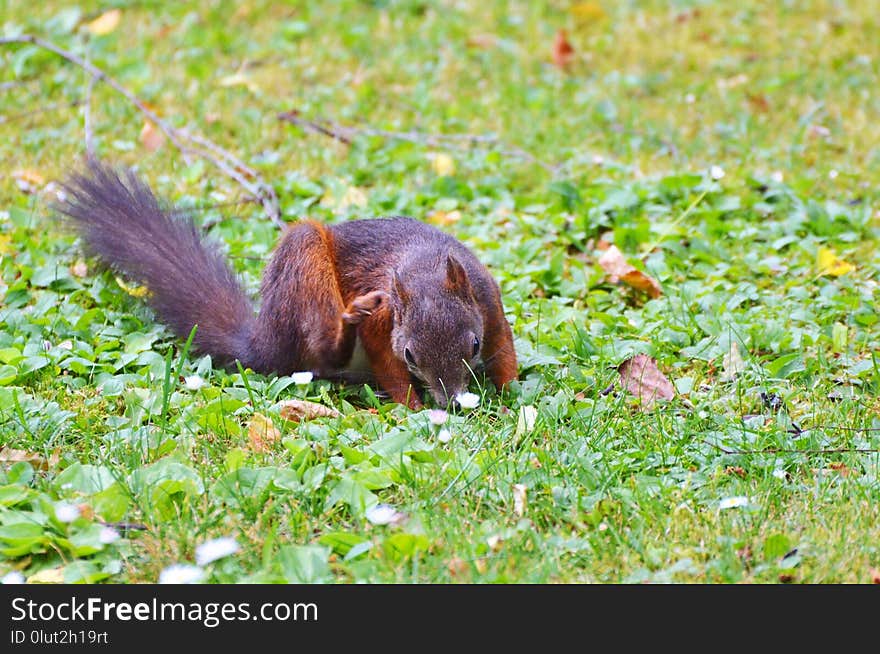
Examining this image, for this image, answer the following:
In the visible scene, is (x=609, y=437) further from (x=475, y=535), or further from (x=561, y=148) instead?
(x=561, y=148)

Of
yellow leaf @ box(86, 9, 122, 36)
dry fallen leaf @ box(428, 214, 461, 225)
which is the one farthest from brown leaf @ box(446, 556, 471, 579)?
yellow leaf @ box(86, 9, 122, 36)

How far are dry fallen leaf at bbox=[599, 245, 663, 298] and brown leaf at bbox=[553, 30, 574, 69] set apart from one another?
9.38 ft

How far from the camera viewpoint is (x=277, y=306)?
3764mm

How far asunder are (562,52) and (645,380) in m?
4.13

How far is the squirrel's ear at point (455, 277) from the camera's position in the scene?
3445 millimetres

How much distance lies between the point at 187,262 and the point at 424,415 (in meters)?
1.26

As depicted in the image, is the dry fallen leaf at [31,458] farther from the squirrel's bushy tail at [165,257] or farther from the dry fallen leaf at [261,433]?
the squirrel's bushy tail at [165,257]

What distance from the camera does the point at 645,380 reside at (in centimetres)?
365

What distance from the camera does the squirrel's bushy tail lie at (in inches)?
155

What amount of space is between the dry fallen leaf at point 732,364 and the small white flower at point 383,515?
56.6 inches

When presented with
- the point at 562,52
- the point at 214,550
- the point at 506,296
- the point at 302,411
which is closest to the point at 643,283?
the point at 506,296

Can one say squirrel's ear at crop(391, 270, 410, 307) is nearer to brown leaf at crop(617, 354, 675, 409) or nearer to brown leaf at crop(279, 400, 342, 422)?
brown leaf at crop(279, 400, 342, 422)

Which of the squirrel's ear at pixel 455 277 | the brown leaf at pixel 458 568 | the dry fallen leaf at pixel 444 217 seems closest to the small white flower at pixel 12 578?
the brown leaf at pixel 458 568

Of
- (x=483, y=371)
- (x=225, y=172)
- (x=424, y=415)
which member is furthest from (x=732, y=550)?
(x=225, y=172)
